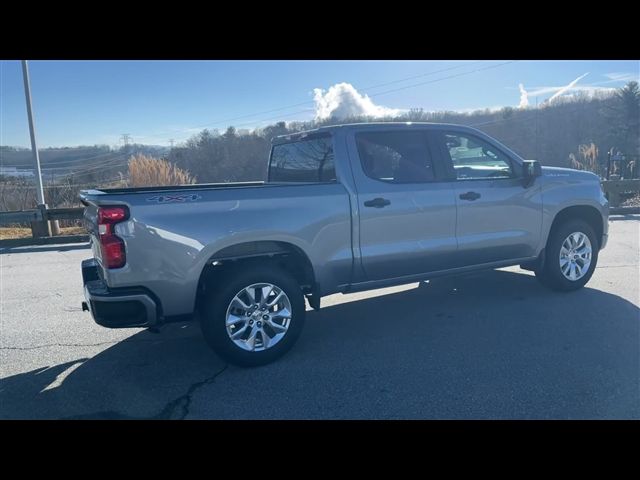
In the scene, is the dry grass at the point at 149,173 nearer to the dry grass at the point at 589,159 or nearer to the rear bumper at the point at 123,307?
the rear bumper at the point at 123,307

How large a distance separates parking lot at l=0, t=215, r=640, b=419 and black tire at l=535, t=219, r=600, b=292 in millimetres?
138

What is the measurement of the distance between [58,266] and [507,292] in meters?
7.93

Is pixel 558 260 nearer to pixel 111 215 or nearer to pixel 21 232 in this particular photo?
pixel 111 215

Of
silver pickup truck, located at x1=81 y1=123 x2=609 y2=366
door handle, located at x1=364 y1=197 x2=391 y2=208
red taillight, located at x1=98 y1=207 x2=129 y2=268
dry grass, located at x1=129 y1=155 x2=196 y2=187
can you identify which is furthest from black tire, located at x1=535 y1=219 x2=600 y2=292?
dry grass, located at x1=129 y1=155 x2=196 y2=187

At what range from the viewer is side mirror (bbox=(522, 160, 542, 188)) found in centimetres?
522

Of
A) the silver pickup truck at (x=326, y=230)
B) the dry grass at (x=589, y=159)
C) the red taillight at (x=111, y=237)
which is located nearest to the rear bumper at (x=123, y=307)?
the silver pickup truck at (x=326, y=230)

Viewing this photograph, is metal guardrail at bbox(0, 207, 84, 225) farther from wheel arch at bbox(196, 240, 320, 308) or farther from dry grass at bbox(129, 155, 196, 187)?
wheel arch at bbox(196, 240, 320, 308)

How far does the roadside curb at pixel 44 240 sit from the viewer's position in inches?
460

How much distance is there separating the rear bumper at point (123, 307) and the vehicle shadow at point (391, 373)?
0.55m

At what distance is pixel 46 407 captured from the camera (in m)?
3.41

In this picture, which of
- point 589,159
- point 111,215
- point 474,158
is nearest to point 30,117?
point 111,215

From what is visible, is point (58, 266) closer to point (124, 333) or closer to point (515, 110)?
point (124, 333)

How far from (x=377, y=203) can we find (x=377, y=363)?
4.87ft

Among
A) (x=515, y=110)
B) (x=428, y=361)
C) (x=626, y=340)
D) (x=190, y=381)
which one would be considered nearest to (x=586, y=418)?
(x=428, y=361)
